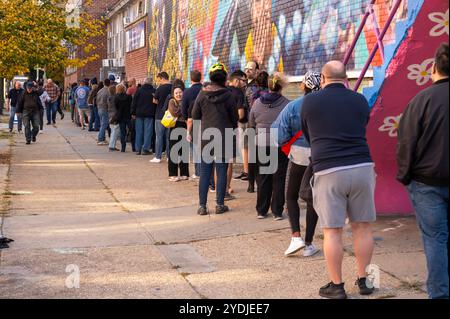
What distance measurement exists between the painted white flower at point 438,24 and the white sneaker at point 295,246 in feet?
8.78

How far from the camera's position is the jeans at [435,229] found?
5.05 meters

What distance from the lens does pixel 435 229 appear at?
16.7ft

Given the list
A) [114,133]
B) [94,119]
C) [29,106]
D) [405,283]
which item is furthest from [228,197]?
[94,119]

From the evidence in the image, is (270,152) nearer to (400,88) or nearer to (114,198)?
(400,88)

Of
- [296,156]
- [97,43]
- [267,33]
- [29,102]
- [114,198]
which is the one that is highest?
[97,43]

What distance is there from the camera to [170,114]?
12672 mm

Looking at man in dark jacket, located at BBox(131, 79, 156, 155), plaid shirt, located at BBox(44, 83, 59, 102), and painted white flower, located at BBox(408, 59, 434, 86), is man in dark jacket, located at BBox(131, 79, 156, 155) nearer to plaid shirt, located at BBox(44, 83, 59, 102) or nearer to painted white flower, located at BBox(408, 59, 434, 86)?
painted white flower, located at BBox(408, 59, 434, 86)

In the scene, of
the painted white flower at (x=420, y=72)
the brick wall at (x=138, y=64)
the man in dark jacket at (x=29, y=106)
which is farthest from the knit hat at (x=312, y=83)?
the brick wall at (x=138, y=64)

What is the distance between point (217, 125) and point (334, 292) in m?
4.05

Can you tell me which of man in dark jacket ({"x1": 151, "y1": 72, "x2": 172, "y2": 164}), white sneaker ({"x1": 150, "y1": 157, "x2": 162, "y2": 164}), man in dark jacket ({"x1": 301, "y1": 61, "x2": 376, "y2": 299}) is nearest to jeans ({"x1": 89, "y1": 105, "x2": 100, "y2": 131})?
white sneaker ({"x1": 150, "y1": 157, "x2": 162, "y2": 164})

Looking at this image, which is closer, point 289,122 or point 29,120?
point 289,122
